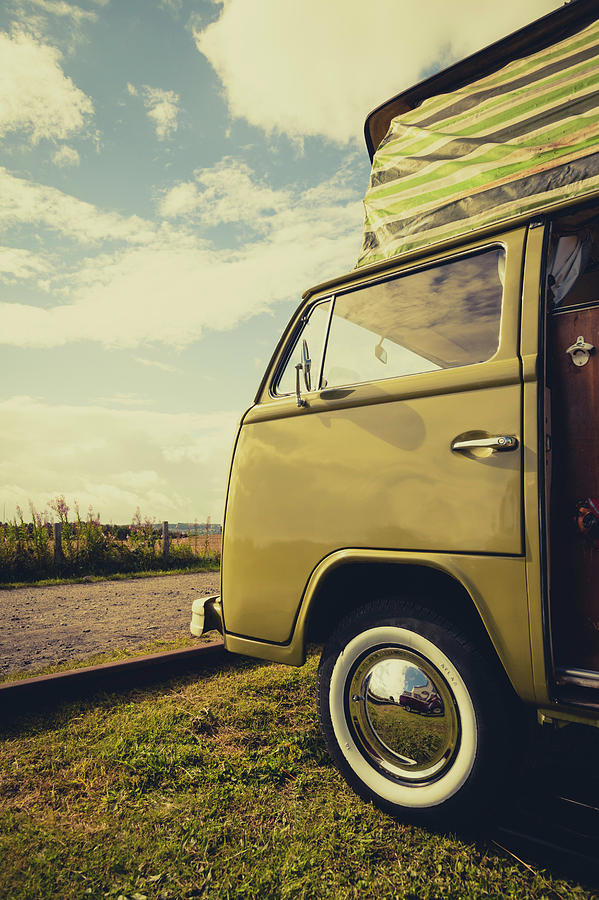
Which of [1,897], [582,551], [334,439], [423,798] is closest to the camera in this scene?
[1,897]

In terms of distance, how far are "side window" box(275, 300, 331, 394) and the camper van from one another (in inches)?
0.6

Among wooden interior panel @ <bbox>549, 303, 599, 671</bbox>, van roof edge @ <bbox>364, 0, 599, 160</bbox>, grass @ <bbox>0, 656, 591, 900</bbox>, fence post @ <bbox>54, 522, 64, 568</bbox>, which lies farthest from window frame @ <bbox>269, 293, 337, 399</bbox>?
fence post @ <bbox>54, 522, 64, 568</bbox>

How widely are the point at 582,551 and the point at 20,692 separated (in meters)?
3.13

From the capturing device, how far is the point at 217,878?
5.86ft

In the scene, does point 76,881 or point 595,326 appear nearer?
point 76,881

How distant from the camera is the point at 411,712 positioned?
211cm

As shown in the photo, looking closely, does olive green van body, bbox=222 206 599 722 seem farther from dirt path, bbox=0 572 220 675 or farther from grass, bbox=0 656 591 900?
dirt path, bbox=0 572 220 675

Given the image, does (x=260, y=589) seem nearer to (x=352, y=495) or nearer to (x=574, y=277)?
(x=352, y=495)

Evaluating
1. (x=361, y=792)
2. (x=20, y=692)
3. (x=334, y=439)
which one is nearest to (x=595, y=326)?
(x=334, y=439)

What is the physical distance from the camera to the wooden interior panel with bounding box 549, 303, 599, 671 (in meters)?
1.89

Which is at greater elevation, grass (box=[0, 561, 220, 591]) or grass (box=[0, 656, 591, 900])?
grass (box=[0, 656, 591, 900])

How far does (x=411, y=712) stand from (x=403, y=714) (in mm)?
38

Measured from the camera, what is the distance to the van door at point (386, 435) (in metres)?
2.00

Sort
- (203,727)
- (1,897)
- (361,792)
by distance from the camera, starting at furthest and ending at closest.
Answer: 1. (203,727)
2. (361,792)
3. (1,897)
